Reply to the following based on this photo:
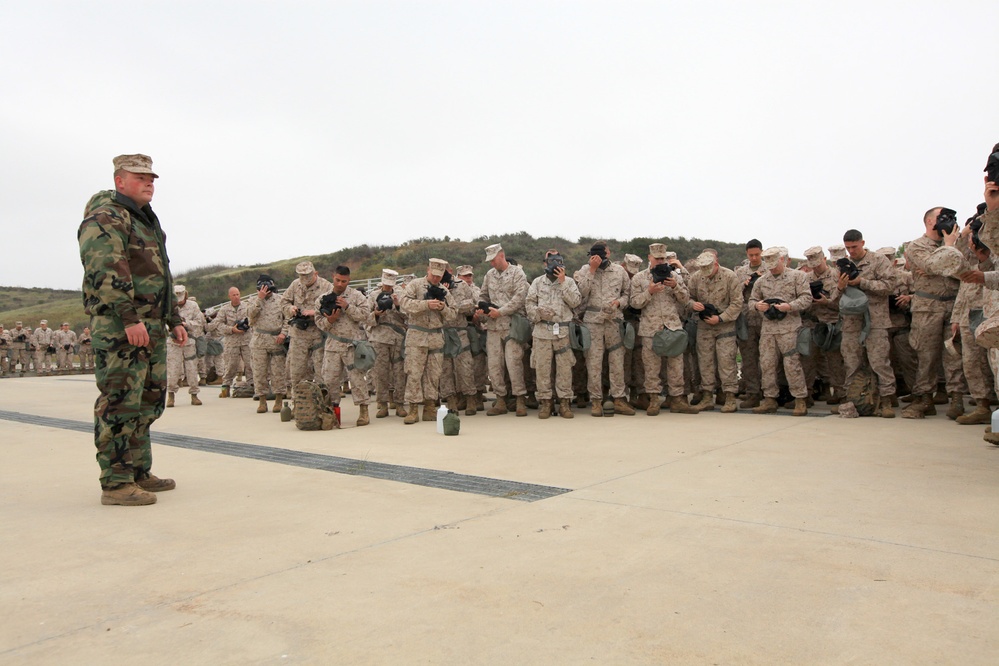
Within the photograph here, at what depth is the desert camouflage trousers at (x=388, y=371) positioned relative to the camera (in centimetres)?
912

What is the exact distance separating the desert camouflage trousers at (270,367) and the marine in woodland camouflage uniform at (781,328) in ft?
19.5

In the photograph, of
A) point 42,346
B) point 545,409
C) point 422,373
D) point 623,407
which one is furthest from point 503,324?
point 42,346

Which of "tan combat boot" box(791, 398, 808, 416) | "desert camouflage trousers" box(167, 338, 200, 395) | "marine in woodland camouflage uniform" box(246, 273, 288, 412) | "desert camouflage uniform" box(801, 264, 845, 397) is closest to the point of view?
"tan combat boot" box(791, 398, 808, 416)

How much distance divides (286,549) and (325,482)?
1.52 metres

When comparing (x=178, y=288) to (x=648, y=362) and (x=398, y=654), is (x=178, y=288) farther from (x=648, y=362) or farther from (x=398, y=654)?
(x=398, y=654)

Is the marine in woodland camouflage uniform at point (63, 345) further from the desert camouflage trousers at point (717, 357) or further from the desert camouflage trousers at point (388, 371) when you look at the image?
the desert camouflage trousers at point (717, 357)

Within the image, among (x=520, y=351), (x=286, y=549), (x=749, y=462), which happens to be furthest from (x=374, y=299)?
(x=286, y=549)

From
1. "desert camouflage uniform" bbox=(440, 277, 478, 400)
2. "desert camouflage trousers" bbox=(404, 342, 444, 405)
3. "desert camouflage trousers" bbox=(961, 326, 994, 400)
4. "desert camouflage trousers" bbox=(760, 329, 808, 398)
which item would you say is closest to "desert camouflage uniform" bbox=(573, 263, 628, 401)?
"desert camouflage trousers" bbox=(760, 329, 808, 398)

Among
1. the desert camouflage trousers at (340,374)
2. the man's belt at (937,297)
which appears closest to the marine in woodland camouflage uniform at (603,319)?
the desert camouflage trousers at (340,374)

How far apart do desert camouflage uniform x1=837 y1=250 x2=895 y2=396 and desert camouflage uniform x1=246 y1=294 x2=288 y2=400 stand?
6.74 m

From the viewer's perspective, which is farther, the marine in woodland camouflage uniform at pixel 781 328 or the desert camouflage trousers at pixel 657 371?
the desert camouflage trousers at pixel 657 371

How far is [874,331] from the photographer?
7.83 m

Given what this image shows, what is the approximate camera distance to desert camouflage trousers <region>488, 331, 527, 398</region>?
876cm

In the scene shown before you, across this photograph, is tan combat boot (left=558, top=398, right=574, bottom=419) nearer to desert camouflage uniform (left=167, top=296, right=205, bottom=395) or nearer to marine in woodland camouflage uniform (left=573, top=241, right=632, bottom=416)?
marine in woodland camouflage uniform (left=573, top=241, right=632, bottom=416)
